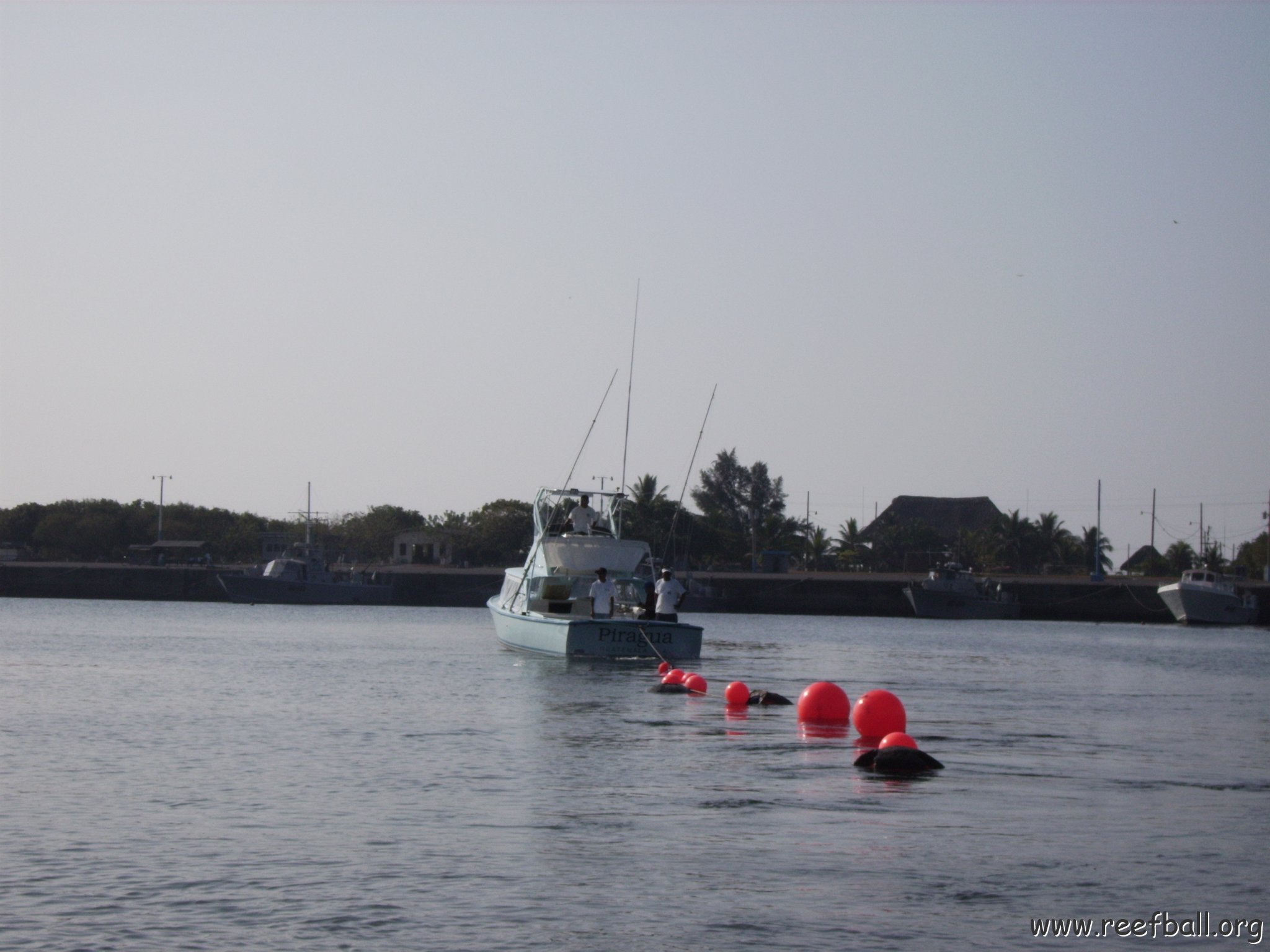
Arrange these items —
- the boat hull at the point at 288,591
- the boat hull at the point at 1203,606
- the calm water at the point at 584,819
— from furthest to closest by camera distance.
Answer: the boat hull at the point at 288,591 < the boat hull at the point at 1203,606 < the calm water at the point at 584,819

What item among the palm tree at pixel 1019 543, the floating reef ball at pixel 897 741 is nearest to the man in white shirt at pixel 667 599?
the floating reef ball at pixel 897 741

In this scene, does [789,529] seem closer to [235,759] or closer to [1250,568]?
[1250,568]

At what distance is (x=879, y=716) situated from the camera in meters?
17.9

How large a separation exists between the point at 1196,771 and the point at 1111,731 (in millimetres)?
4507

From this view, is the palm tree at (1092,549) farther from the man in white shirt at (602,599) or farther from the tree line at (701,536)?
the man in white shirt at (602,599)

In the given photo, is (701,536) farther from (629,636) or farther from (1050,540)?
(629,636)

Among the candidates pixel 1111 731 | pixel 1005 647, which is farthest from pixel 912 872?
pixel 1005 647

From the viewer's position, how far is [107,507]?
124312 millimetres

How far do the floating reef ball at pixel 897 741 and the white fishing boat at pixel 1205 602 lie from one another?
67934 millimetres

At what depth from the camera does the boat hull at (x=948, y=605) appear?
3433 inches

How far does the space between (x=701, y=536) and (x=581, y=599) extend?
8156 cm

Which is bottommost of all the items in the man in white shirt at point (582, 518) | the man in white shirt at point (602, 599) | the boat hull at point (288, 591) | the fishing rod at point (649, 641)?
the boat hull at point (288, 591)

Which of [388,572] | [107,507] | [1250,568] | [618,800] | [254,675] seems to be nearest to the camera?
[618,800]

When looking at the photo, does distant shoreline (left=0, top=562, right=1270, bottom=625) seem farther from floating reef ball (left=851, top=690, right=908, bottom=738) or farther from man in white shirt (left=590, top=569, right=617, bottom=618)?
floating reef ball (left=851, top=690, right=908, bottom=738)
